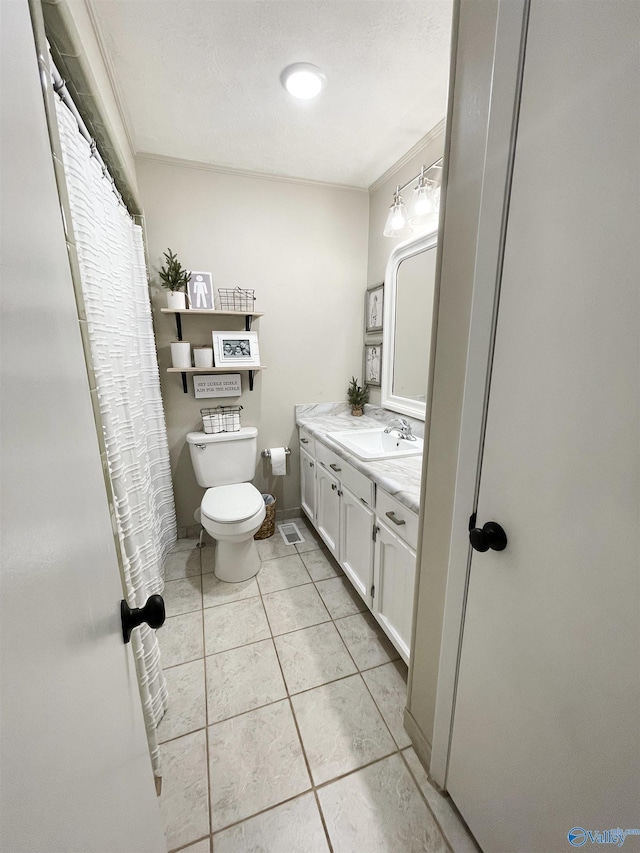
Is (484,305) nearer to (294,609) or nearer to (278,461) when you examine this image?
(294,609)

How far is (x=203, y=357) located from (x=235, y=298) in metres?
0.46

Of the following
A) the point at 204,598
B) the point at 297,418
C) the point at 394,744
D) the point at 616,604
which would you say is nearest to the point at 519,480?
the point at 616,604

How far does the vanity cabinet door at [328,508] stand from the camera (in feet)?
6.37

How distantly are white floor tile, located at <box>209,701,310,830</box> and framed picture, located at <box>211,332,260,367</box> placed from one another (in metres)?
1.82

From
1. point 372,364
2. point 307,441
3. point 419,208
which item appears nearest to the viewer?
point 419,208

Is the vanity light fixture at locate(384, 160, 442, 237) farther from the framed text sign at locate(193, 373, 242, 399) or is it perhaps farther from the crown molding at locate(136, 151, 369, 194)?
the framed text sign at locate(193, 373, 242, 399)

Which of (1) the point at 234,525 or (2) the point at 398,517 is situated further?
(1) the point at 234,525

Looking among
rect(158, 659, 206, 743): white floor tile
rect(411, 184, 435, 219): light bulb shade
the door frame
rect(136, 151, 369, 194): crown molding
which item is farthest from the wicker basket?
rect(136, 151, 369, 194): crown molding

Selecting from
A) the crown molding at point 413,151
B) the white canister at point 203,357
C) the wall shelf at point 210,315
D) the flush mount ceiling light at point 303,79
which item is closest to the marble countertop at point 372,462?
the wall shelf at point 210,315

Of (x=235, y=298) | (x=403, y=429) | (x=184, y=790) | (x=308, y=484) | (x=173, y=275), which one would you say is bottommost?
(x=184, y=790)

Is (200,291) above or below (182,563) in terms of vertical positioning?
above

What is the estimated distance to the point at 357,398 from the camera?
2568 millimetres

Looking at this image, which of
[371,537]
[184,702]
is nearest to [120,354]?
[371,537]

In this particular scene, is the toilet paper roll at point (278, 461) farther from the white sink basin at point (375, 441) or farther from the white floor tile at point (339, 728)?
the white floor tile at point (339, 728)
